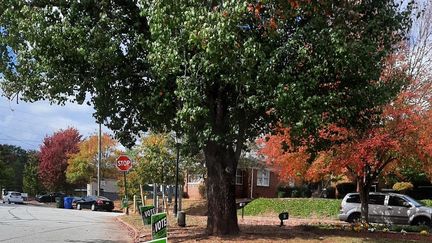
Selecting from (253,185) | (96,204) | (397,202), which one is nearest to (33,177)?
(96,204)

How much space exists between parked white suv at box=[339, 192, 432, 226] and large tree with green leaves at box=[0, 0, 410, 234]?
36.5ft

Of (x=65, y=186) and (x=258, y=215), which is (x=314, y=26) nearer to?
(x=258, y=215)

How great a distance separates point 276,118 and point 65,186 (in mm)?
53032

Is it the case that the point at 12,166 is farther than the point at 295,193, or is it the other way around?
the point at 12,166

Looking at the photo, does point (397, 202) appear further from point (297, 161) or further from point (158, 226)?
point (158, 226)

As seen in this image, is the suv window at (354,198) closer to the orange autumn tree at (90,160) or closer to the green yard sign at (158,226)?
the green yard sign at (158,226)

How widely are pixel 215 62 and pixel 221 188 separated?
4951 mm

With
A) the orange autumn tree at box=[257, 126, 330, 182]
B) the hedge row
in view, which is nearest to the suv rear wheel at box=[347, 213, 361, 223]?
the orange autumn tree at box=[257, 126, 330, 182]

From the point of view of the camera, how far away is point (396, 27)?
45.8ft

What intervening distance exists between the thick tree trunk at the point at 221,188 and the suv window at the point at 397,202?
1263 centimetres

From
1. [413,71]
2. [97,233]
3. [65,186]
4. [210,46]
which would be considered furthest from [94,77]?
[65,186]

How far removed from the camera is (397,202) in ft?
82.9

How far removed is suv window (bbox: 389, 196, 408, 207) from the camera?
25.1 meters

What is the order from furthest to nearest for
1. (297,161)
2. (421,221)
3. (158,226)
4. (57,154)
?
(57,154) → (421,221) → (297,161) → (158,226)
